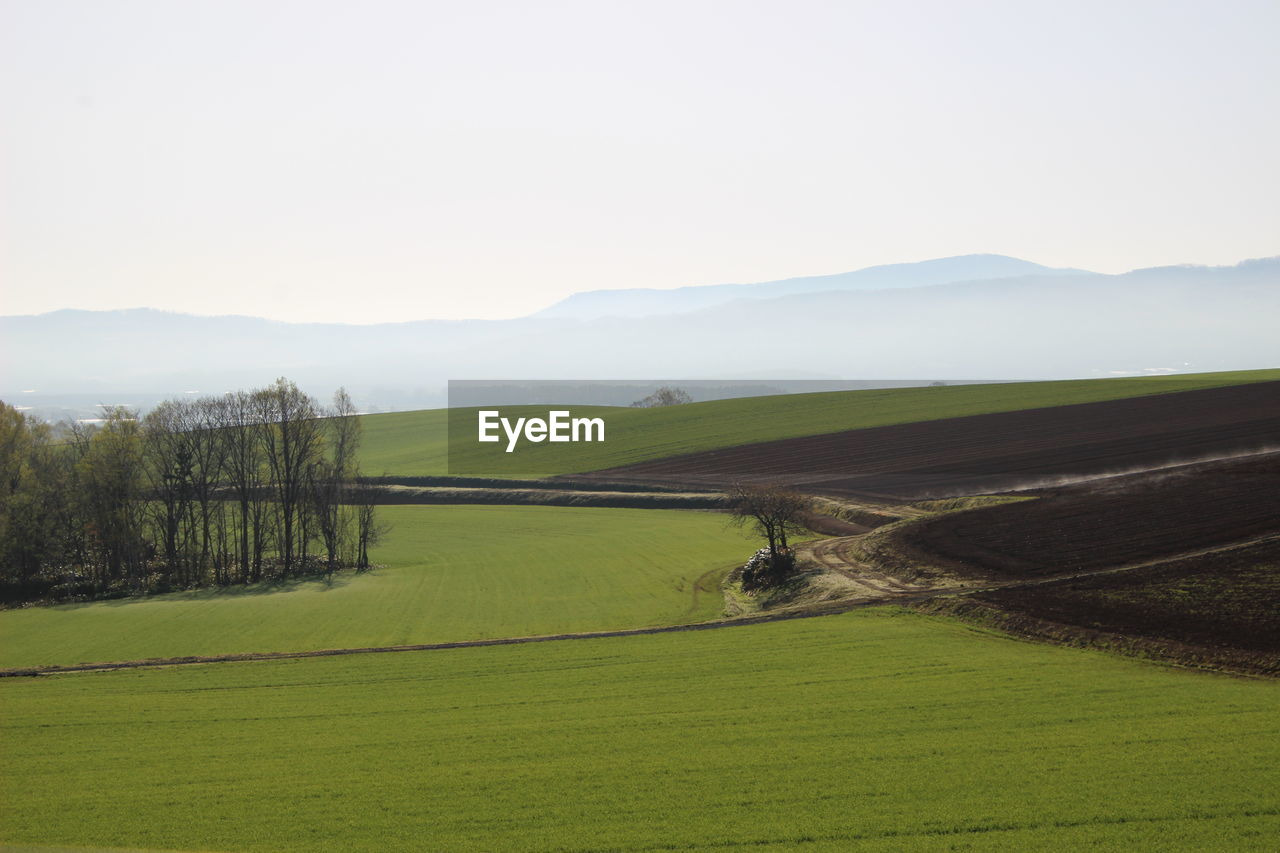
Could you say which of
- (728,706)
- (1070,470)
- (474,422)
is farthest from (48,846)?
(474,422)

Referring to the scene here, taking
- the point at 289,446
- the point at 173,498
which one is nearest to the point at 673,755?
the point at 289,446

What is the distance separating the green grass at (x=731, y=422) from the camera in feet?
284

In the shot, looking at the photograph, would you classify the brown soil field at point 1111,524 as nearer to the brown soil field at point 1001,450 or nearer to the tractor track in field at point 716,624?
the tractor track in field at point 716,624

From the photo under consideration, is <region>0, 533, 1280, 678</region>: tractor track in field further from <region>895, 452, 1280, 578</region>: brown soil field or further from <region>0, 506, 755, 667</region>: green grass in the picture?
<region>0, 506, 755, 667</region>: green grass

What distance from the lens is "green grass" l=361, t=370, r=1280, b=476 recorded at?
284 feet

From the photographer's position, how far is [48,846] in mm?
16609

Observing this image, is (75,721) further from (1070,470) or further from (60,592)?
(1070,470)

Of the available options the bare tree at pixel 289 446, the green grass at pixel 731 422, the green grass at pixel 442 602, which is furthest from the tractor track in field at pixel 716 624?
the green grass at pixel 731 422

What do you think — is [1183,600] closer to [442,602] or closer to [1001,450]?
[442,602]

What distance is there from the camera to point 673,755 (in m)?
19.7

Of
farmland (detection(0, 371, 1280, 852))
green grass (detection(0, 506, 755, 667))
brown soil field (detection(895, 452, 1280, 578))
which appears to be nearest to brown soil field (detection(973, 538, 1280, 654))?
farmland (detection(0, 371, 1280, 852))

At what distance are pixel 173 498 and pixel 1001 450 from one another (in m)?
62.0

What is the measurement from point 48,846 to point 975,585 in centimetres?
3144

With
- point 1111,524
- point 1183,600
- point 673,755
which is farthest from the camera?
point 1111,524
